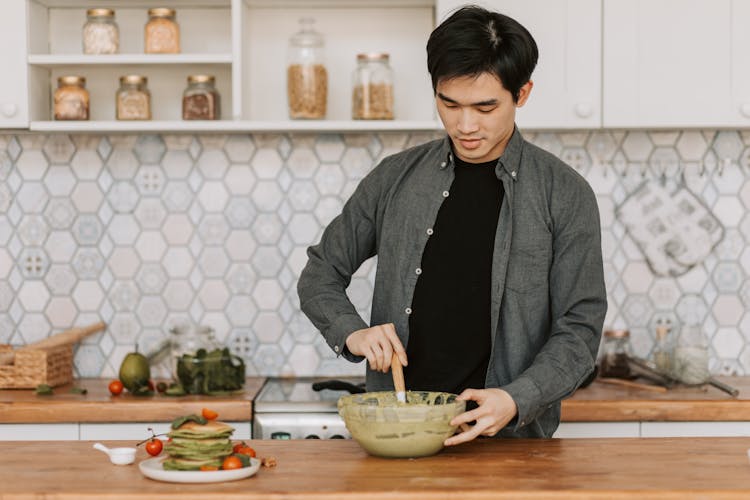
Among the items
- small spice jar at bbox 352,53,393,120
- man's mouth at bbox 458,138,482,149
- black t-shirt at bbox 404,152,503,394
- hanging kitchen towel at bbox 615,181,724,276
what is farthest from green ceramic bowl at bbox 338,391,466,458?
hanging kitchen towel at bbox 615,181,724,276

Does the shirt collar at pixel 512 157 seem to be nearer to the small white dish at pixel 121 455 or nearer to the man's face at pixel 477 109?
the man's face at pixel 477 109

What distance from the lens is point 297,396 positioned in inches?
126

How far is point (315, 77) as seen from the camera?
10.9ft

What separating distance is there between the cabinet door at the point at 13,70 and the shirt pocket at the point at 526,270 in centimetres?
182

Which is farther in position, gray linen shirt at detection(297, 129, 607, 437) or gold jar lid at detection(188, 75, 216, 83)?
gold jar lid at detection(188, 75, 216, 83)

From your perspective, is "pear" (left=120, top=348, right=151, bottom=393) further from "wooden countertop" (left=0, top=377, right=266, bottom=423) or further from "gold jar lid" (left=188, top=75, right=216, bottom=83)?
"gold jar lid" (left=188, top=75, right=216, bottom=83)

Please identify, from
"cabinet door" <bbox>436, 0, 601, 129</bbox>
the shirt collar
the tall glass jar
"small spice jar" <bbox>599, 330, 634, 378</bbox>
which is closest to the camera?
the shirt collar

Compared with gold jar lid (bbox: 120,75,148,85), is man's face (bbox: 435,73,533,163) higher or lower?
lower

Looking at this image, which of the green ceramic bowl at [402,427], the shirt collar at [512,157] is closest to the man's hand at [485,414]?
the green ceramic bowl at [402,427]

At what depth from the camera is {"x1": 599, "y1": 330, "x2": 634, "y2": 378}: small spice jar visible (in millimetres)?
3393

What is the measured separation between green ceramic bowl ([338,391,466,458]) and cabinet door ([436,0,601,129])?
1.50 meters

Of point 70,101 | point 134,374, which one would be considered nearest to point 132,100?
point 70,101

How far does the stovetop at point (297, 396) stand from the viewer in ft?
10.0

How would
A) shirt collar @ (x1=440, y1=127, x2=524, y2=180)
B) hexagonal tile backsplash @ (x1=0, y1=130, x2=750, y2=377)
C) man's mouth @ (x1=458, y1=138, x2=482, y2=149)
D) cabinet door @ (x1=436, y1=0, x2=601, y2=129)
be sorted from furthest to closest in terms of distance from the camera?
hexagonal tile backsplash @ (x1=0, y1=130, x2=750, y2=377) < cabinet door @ (x1=436, y1=0, x2=601, y2=129) < shirt collar @ (x1=440, y1=127, x2=524, y2=180) < man's mouth @ (x1=458, y1=138, x2=482, y2=149)
